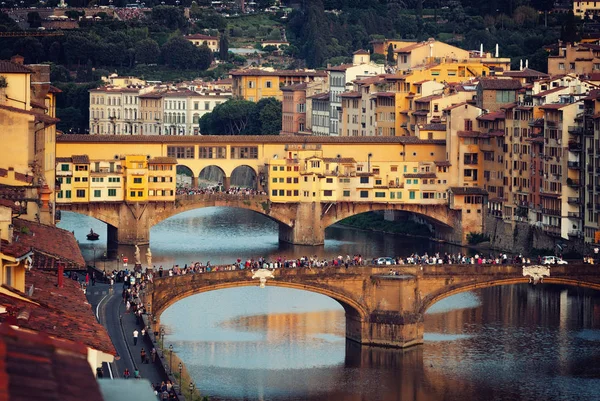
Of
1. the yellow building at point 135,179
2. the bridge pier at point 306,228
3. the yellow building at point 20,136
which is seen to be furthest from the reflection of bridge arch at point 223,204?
the yellow building at point 20,136

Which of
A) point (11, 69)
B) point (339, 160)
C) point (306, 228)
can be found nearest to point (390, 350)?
point (11, 69)

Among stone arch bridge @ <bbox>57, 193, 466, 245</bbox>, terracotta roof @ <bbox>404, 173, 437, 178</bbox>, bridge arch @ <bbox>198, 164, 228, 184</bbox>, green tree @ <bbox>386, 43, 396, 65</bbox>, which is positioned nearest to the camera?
stone arch bridge @ <bbox>57, 193, 466, 245</bbox>

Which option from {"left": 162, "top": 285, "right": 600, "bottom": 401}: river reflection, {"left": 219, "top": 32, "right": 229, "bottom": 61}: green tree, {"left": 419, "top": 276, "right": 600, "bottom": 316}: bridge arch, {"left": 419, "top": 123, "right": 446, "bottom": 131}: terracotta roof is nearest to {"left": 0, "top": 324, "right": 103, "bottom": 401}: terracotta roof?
{"left": 162, "top": 285, "right": 600, "bottom": 401}: river reflection

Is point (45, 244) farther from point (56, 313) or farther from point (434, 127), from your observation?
point (434, 127)

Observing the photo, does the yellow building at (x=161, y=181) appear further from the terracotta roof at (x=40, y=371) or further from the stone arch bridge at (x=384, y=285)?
the terracotta roof at (x=40, y=371)

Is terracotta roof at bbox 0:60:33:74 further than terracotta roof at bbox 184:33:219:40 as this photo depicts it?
No

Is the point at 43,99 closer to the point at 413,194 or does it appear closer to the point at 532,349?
the point at 532,349

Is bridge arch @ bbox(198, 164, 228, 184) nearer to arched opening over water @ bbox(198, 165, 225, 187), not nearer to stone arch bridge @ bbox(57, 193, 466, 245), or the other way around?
arched opening over water @ bbox(198, 165, 225, 187)
